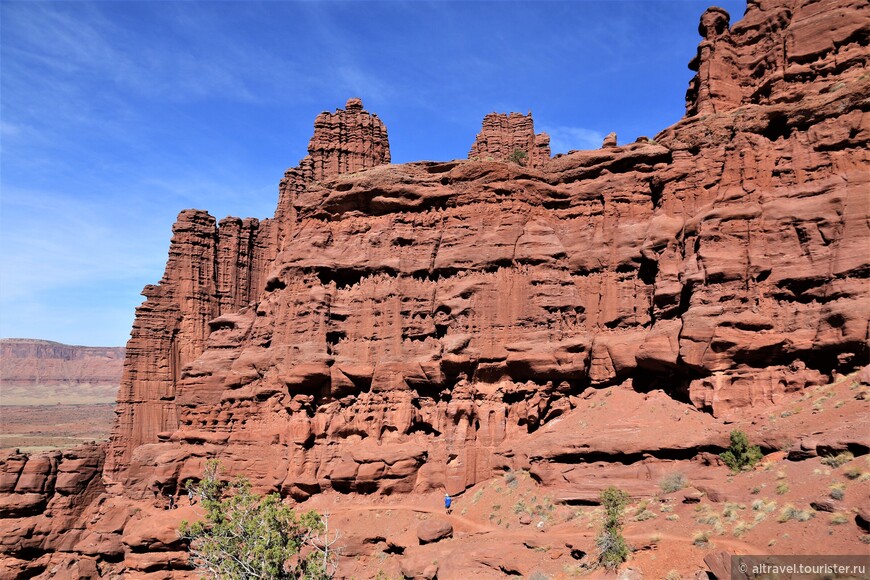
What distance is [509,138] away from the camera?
5722 cm

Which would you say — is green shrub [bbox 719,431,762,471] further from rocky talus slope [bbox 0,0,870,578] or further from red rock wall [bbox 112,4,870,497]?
red rock wall [bbox 112,4,870,497]

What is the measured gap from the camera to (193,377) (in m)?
41.1

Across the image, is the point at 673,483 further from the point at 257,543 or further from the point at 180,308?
the point at 180,308

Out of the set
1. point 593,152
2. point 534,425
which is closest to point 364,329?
point 534,425

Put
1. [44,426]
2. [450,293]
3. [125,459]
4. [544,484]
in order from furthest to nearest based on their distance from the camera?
[44,426]
[125,459]
[450,293]
[544,484]

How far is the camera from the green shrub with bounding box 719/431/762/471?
79.9 ft

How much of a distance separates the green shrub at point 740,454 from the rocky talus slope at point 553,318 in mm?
591

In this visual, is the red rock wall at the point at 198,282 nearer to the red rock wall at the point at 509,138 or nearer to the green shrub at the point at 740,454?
the red rock wall at the point at 509,138

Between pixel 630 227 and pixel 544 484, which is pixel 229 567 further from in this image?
pixel 630 227

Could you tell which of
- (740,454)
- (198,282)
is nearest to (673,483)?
(740,454)

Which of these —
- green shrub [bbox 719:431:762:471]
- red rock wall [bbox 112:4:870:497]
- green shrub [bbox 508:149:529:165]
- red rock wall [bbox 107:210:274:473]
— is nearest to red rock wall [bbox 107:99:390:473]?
red rock wall [bbox 107:210:274:473]

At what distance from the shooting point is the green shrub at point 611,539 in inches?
861

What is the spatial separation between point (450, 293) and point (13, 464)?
90.3 ft

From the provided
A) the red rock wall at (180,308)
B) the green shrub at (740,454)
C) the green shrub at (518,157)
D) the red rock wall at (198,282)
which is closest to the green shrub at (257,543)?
the green shrub at (740,454)
